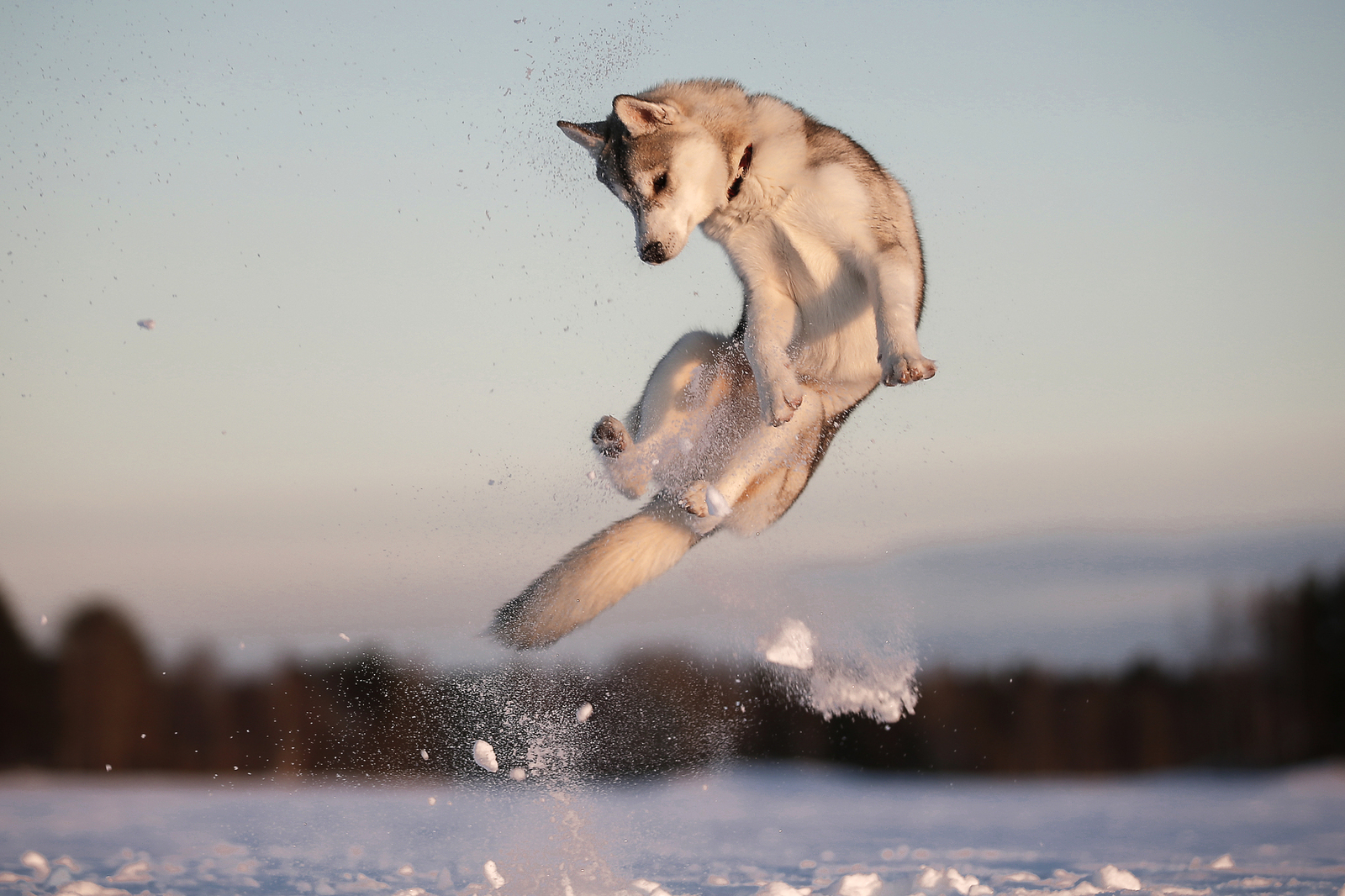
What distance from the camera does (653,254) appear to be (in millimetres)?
4078

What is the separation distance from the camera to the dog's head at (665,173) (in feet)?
13.5

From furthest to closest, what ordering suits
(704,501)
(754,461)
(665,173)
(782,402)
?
(754,461), (704,501), (665,173), (782,402)

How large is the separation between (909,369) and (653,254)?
1.34 m

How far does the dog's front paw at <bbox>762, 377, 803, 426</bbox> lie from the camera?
384cm

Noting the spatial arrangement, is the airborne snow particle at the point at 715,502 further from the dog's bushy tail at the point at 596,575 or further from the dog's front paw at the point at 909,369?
the dog's front paw at the point at 909,369

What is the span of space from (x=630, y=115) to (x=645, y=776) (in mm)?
4196

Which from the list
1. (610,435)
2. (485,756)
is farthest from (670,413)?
(485,756)

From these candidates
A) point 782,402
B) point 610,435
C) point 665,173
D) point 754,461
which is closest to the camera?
point 782,402

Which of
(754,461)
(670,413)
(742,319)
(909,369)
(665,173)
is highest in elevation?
(665,173)

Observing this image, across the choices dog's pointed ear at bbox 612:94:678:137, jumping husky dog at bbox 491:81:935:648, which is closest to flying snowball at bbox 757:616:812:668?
jumping husky dog at bbox 491:81:935:648

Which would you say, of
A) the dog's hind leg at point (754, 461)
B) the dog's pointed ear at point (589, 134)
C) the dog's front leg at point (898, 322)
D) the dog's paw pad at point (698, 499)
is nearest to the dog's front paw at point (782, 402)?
the dog's front leg at point (898, 322)

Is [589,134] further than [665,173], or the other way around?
[589,134]

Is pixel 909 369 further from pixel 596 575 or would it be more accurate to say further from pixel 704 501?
pixel 596 575

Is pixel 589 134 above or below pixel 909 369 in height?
above
